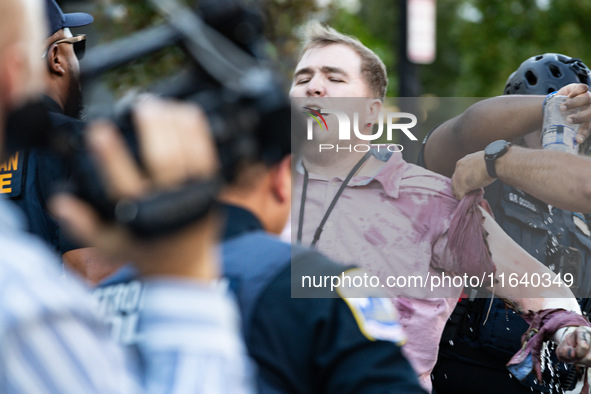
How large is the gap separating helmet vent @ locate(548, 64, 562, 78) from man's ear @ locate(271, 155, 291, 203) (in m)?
1.75

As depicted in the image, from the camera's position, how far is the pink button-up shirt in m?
2.55

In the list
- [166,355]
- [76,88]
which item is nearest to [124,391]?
[166,355]

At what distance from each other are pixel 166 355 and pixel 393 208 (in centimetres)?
160

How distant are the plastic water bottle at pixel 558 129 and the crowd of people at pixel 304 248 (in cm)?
4

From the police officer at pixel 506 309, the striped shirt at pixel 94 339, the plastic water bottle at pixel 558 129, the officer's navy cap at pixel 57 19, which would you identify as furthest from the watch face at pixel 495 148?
the officer's navy cap at pixel 57 19

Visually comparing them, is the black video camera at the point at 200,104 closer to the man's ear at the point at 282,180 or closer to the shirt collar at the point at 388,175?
the man's ear at the point at 282,180

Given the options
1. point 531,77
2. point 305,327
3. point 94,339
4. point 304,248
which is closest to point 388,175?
point 531,77

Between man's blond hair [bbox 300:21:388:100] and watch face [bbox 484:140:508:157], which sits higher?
man's blond hair [bbox 300:21:388:100]

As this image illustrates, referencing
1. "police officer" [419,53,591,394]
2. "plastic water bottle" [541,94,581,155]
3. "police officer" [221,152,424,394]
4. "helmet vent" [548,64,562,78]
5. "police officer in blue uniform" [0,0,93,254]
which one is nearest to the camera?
"police officer" [221,152,424,394]

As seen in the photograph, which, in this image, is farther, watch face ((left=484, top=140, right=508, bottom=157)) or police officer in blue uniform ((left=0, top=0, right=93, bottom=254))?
police officer in blue uniform ((left=0, top=0, right=93, bottom=254))

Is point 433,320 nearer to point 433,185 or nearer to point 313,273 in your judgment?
point 433,185

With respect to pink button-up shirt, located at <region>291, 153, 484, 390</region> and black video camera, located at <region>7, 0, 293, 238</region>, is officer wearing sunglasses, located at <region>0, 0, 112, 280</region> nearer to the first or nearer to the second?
pink button-up shirt, located at <region>291, 153, 484, 390</region>

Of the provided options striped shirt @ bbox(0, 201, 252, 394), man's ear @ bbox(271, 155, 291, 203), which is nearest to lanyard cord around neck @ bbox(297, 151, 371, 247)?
man's ear @ bbox(271, 155, 291, 203)

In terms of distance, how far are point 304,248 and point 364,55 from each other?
1.47m
